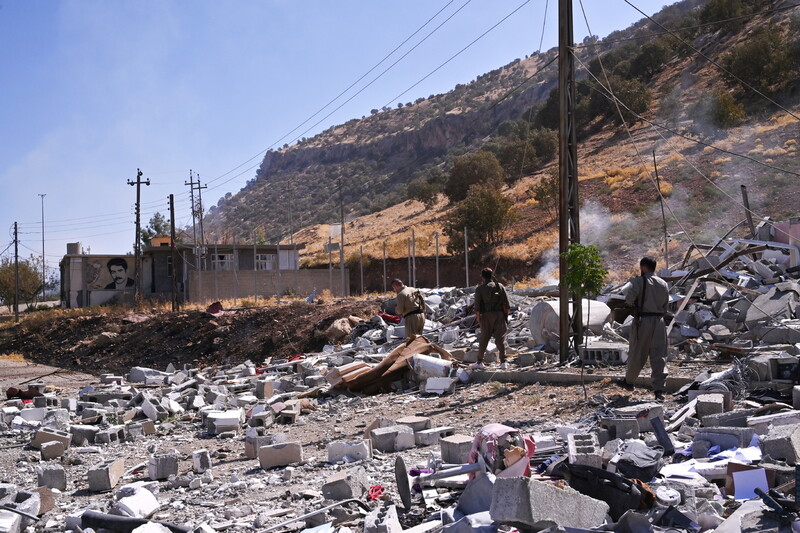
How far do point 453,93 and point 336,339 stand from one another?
329 feet

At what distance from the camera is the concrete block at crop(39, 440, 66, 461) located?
1005cm

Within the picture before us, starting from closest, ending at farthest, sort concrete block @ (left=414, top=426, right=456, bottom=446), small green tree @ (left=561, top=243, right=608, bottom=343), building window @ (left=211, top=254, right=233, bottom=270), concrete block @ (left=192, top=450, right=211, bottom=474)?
concrete block @ (left=192, top=450, right=211, bottom=474)
concrete block @ (left=414, top=426, right=456, bottom=446)
small green tree @ (left=561, top=243, right=608, bottom=343)
building window @ (left=211, top=254, right=233, bottom=270)

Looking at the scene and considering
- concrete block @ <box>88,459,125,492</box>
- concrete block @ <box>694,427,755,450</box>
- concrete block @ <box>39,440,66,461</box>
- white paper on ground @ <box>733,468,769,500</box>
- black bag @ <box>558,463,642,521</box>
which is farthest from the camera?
concrete block @ <box>39,440,66,461</box>

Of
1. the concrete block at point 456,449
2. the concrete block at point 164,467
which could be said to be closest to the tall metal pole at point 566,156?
the concrete block at point 456,449

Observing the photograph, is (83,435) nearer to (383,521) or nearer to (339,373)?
(339,373)

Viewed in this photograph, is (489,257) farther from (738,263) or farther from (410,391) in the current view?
(410,391)

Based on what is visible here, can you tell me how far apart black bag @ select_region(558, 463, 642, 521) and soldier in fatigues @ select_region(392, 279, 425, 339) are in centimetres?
867

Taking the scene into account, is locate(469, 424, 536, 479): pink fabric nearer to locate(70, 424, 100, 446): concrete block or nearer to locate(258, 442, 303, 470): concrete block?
locate(258, 442, 303, 470): concrete block

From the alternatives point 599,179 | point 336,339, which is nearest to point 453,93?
point 599,179

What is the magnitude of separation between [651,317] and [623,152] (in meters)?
45.8

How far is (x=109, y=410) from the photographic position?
13.3 meters

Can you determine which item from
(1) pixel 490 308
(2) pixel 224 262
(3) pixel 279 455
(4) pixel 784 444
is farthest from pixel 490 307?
(2) pixel 224 262

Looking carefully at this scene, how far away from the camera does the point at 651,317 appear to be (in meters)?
9.49

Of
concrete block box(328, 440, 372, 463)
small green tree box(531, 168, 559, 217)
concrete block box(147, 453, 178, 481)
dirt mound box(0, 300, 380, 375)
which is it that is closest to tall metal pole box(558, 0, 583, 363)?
concrete block box(328, 440, 372, 463)
